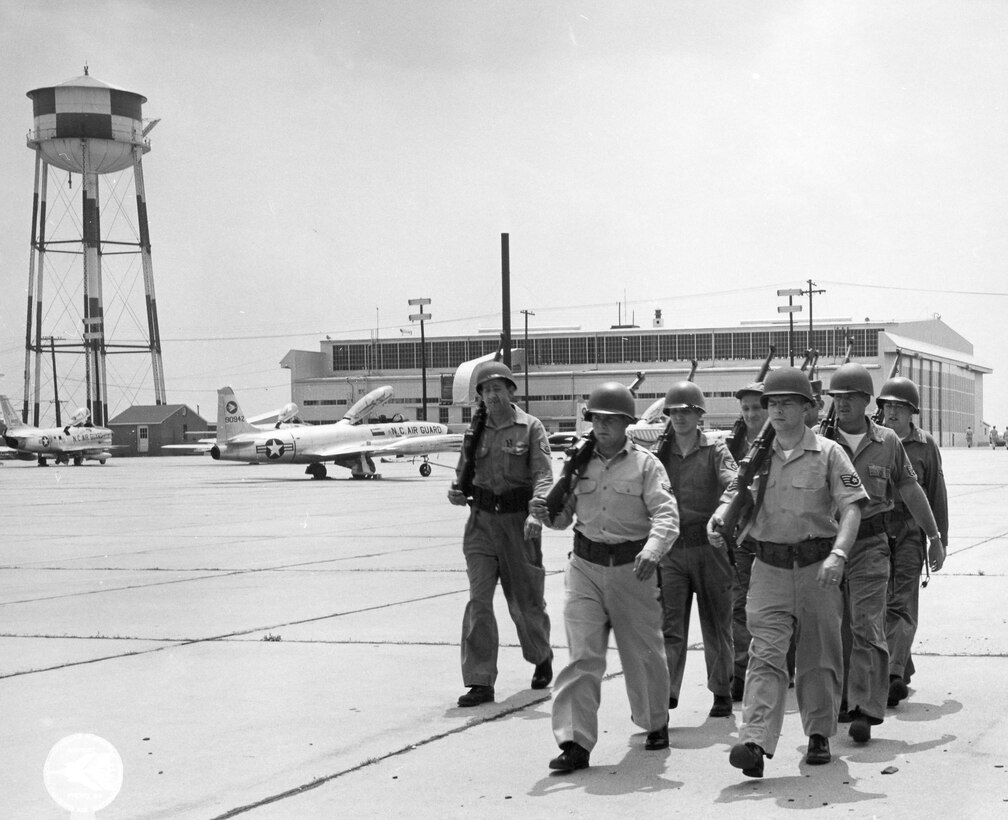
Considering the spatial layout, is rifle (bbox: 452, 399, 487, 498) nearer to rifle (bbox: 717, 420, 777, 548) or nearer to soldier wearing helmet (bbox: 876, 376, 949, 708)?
rifle (bbox: 717, 420, 777, 548)

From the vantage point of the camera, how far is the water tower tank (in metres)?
92.6

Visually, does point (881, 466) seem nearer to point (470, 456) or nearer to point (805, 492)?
point (805, 492)

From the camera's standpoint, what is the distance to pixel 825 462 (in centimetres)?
656

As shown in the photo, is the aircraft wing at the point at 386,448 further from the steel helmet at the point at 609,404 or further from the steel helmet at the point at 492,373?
the steel helmet at the point at 609,404

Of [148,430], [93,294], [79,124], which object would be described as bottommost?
[148,430]

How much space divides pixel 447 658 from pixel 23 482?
145 feet

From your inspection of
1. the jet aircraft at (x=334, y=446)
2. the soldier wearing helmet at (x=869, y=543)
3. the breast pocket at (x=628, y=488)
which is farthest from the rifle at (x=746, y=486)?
the jet aircraft at (x=334, y=446)

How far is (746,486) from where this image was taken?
260 inches

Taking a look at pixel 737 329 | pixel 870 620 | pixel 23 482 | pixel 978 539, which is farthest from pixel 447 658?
pixel 737 329

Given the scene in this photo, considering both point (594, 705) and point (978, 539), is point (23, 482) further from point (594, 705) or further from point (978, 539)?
point (594, 705)

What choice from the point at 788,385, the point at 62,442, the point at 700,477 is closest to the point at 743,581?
the point at 700,477

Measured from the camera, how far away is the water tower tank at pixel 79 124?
92.6 meters

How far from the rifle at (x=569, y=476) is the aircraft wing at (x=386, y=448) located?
134ft

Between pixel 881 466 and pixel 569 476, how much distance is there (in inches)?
72.5
